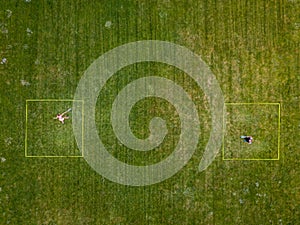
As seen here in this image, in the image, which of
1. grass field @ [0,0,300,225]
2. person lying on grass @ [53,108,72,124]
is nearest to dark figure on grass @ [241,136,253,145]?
grass field @ [0,0,300,225]

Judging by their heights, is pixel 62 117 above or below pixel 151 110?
below

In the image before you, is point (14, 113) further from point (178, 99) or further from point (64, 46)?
point (178, 99)

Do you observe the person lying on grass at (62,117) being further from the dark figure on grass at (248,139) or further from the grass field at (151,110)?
the dark figure on grass at (248,139)

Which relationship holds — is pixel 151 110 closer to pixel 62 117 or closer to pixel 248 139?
pixel 62 117

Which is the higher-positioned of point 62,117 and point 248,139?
point 62,117

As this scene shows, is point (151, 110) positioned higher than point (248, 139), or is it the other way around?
point (151, 110)

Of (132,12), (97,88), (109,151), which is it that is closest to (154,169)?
(109,151)

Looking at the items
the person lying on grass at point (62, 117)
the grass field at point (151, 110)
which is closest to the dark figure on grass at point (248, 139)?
the grass field at point (151, 110)

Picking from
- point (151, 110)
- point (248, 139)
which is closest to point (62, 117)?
point (151, 110)

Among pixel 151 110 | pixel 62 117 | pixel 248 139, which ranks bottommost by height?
pixel 248 139
